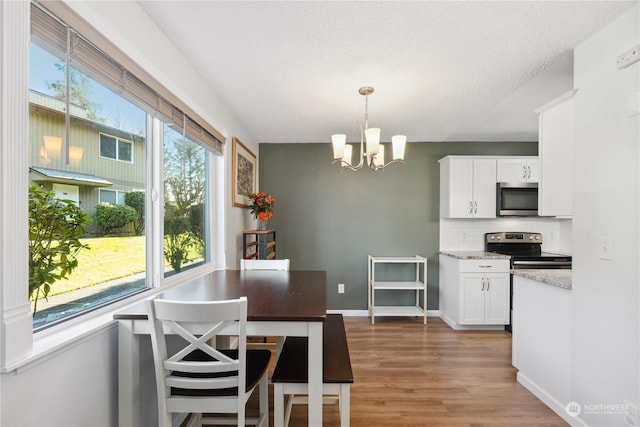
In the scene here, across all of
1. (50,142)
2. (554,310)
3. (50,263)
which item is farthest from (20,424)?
(554,310)

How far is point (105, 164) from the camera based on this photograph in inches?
59.7

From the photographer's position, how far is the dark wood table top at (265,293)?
1.39 meters

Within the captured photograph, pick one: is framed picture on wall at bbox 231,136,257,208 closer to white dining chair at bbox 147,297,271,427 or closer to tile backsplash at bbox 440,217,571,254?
white dining chair at bbox 147,297,271,427

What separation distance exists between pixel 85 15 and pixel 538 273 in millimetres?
3118

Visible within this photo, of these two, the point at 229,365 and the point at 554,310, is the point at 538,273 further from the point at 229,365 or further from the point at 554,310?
the point at 229,365

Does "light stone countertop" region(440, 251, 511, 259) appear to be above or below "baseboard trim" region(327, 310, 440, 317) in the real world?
above

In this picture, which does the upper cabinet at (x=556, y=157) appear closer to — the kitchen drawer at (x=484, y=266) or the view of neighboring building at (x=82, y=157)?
the kitchen drawer at (x=484, y=266)

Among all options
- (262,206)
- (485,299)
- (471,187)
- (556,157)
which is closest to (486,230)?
(471,187)

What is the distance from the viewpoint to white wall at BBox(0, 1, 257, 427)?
0.96 m

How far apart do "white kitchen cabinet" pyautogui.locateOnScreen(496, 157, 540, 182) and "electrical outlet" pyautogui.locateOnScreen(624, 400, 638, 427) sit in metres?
2.86

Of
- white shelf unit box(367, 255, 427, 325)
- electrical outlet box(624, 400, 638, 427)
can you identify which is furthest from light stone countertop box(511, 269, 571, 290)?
white shelf unit box(367, 255, 427, 325)

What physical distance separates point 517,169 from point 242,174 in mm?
3396

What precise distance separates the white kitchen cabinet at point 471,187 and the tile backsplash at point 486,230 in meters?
0.27

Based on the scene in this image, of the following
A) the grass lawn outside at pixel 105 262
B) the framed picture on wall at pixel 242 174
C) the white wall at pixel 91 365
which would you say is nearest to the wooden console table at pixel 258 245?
the framed picture on wall at pixel 242 174
